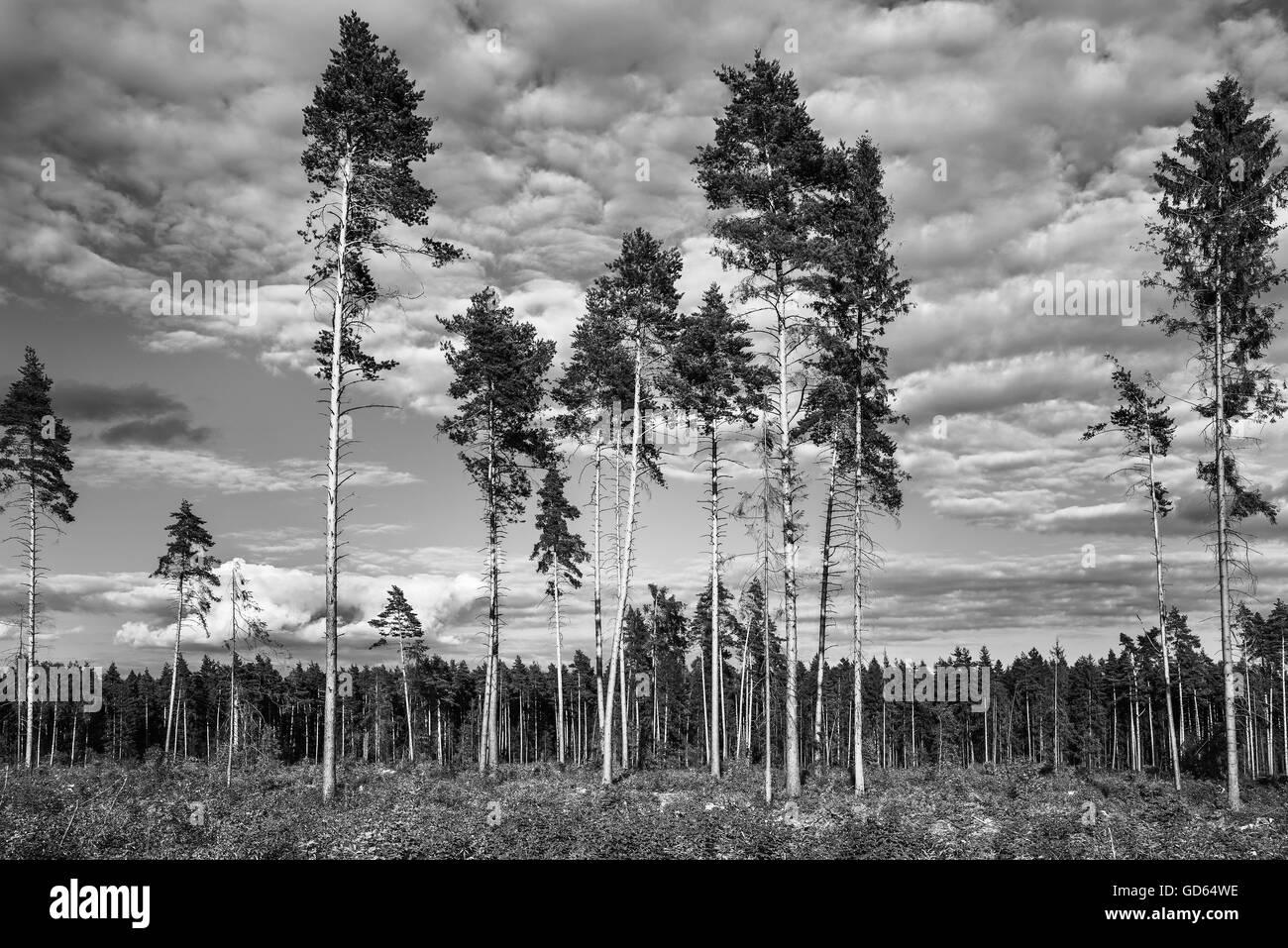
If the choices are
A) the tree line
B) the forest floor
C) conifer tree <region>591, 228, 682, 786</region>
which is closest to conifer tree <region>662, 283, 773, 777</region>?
conifer tree <region>591, 228, 682, 786</region>

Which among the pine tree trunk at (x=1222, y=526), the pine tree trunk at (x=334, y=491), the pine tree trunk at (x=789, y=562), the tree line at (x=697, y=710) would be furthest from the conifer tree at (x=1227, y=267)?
the tree line at (x=697, y=710)

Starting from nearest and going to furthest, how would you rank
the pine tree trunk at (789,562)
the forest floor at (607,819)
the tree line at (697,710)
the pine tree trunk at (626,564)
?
the forest floor at (607,819), the pine tree trunk at (789,562), the pine tree trunk at (626,564), the tree line at (697,710)

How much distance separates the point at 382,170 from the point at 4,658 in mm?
29283

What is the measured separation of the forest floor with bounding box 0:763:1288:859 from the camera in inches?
541

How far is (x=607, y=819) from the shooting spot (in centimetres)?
1680

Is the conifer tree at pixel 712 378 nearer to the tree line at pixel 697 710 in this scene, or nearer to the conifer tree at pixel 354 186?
the conifer tree at pixel 354 186

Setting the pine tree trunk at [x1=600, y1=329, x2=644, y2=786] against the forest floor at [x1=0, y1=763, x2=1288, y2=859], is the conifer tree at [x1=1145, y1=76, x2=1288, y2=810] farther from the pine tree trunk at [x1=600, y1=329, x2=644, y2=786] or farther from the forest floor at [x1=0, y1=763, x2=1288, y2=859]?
the pine tree trunk at [x1=600, y1=329, x2=644, y2=786]

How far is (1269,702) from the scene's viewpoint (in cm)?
6259

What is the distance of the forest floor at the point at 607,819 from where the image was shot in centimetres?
1373
